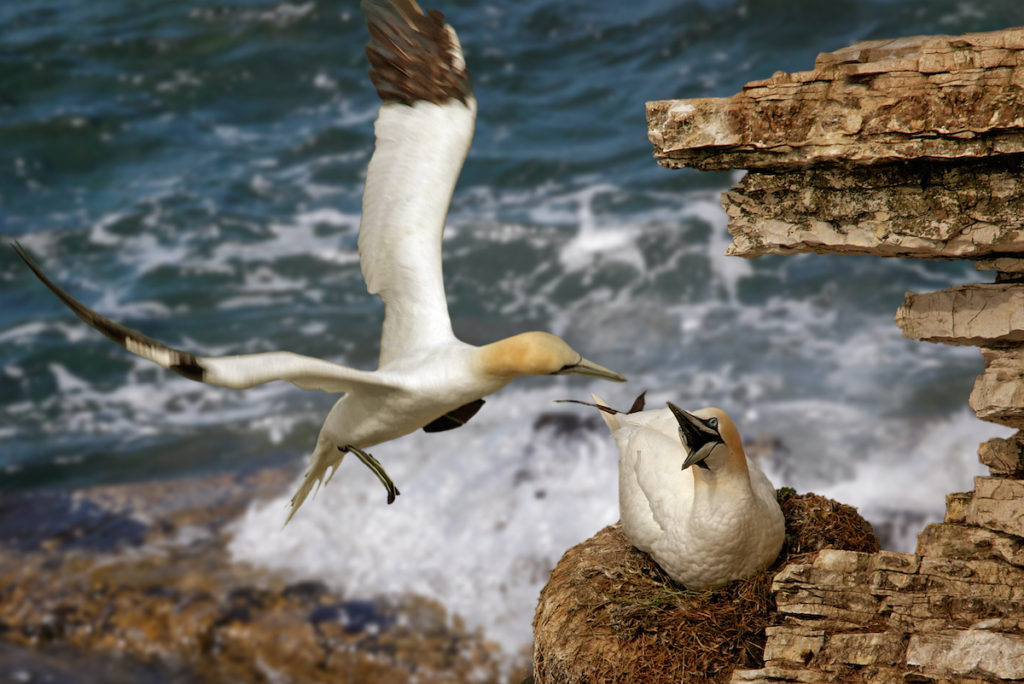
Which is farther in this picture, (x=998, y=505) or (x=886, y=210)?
(x=998, y=505)

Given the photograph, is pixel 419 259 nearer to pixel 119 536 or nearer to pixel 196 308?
pixel 119 536

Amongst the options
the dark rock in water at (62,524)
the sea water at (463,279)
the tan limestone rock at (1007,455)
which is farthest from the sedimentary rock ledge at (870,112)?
the dark rock in water at (62,524)

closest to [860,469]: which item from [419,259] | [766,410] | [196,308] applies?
[766,410]

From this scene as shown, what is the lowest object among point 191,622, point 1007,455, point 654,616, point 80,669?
point 80,669

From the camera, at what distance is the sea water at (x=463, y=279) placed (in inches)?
343

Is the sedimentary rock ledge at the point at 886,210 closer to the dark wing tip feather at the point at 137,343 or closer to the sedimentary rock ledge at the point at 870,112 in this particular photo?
the sedimentary rock ledge at the point at 870,112

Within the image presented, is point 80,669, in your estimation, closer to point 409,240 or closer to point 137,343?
point 409,240

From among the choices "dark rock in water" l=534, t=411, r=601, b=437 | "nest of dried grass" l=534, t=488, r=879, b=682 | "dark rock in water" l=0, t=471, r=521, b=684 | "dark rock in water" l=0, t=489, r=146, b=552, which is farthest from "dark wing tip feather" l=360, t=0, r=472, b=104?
"dark rock in water" l=0, t=489, r=146, b=552

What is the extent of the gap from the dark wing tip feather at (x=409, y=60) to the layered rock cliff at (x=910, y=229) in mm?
1732

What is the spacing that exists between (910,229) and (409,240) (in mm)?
2215

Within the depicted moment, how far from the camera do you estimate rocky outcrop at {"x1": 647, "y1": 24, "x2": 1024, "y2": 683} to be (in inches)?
115

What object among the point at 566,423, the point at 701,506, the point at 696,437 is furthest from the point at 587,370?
the point at 566,423

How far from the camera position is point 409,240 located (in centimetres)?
458

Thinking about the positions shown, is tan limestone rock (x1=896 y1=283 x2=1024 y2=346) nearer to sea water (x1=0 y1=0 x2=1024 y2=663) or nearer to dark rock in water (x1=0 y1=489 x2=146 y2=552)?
sea water (x1=0 y1=0 x2=1024 y2=663)
